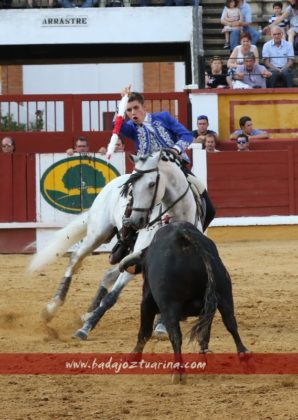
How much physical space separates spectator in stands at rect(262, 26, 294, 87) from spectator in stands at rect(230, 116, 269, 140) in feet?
2.85

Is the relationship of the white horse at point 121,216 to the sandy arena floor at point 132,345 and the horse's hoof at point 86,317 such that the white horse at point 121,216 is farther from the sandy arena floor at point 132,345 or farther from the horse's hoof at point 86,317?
the sandy arena floor at point 132,345

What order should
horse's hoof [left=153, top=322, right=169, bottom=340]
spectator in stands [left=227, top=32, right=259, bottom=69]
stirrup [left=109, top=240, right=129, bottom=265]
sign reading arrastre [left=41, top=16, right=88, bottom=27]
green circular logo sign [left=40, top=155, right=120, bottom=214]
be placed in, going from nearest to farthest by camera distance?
horse's hoof [left=153, top=322, right=169, bottom=340]
stirrup [left=109, top=240, right=129, bottom=265]
green circular logo sign [left=40, top=155, right=120, bottom=214]
spectator in stands [left=227, top=32, right=259, bottom=69]
sign reading arrastre [left=41, top=16, right=88, bottom=27]

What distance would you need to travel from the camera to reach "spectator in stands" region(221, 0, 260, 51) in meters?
15.1

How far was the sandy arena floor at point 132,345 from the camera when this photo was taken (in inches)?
176

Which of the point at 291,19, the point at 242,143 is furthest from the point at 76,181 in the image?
the point at 291,19

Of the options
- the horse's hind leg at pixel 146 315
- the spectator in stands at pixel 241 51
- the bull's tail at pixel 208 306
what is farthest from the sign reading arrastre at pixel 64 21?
the bull's tail at pixel 208 306

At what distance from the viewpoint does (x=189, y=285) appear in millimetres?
4996

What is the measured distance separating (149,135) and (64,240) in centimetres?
118

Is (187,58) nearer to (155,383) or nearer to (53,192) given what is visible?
(53,192)

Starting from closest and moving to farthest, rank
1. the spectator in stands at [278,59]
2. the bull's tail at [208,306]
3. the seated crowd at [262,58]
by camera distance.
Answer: the bull's tail at [208,306] < the seated crowd at [262,58] < the spectator in stands at [278,59]

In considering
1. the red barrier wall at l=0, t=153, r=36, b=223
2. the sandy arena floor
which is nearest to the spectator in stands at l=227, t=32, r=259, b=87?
the red barrier wall at l=0, t=153, r=36, b=223

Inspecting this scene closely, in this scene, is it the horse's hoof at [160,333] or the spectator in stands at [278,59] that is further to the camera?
the spectator in stands at [278,59]

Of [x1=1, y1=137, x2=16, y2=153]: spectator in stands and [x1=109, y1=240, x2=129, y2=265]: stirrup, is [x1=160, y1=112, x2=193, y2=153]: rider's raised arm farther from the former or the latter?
[x1=1, y1=137, x2=16, y2=153]: spectator in stands

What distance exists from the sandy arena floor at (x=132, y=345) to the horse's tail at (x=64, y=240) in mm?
355
